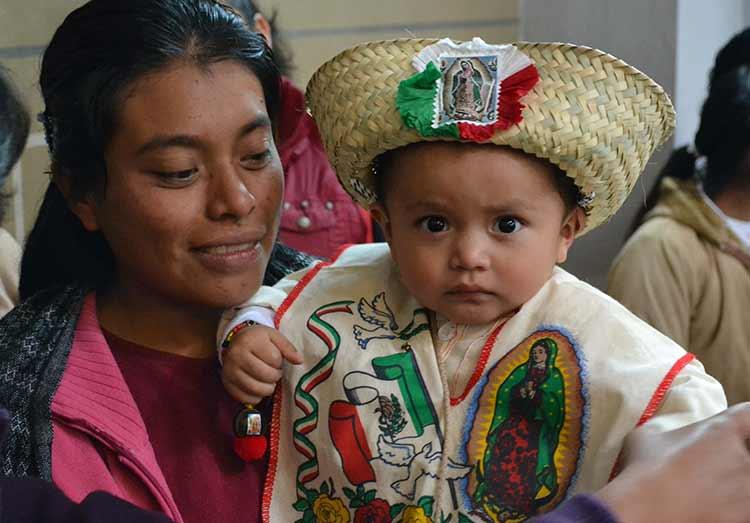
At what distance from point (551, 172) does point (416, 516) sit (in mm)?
571

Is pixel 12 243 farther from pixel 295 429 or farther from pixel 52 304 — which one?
pixel 295 429

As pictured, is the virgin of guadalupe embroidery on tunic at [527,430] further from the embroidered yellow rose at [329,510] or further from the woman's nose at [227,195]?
the woman's nose at [227,195]

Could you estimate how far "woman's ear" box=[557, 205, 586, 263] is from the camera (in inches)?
67.4

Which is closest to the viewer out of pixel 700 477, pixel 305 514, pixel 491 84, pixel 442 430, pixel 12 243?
pixel 700 477

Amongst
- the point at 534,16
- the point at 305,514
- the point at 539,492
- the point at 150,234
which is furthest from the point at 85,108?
the point at 534,16

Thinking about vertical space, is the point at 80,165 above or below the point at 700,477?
above

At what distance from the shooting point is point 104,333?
6.22ft

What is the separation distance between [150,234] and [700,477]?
3.13 ft

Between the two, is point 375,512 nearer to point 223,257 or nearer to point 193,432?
point 193,432

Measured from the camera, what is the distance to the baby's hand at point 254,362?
1737 mm

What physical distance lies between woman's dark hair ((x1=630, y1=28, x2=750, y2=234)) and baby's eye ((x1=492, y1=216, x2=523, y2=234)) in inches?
71.4

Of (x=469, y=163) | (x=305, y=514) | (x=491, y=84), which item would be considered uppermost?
(x=491, y=84)

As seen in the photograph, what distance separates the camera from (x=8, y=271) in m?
2.68

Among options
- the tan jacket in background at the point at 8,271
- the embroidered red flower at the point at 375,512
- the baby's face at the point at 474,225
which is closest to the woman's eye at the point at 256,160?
the baby's face at the point at 474,225
